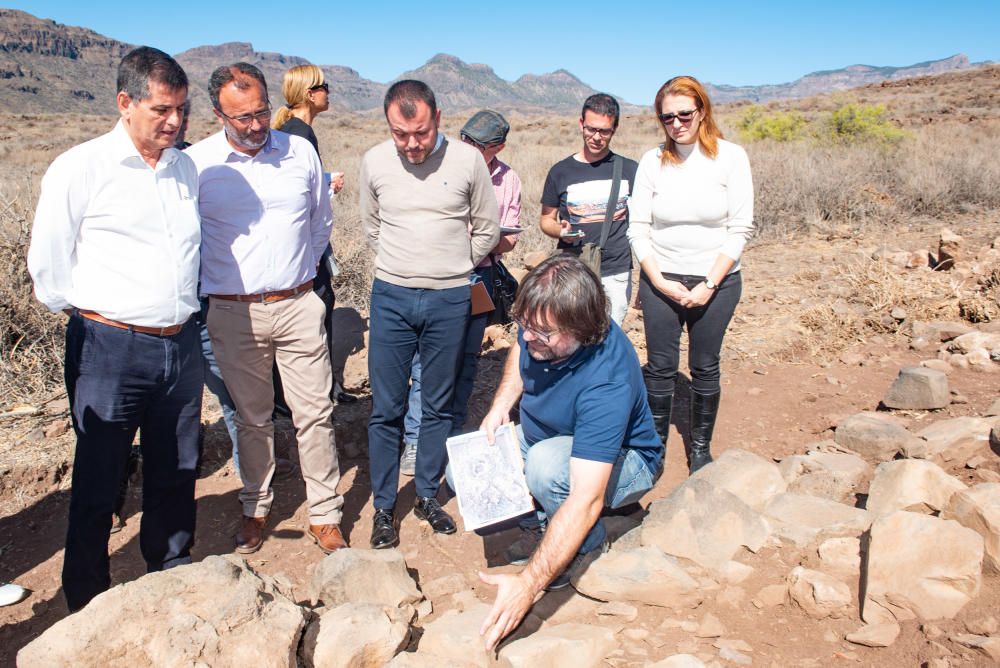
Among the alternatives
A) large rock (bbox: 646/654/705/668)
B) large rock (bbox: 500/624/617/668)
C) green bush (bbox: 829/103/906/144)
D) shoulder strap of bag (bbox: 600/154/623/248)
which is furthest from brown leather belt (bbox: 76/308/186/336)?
green bush (bbox: 829/103/906/144)

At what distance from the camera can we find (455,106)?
182375 millimetres

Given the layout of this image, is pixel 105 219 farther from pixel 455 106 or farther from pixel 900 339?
pixel 455 106

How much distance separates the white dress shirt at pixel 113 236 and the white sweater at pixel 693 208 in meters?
1.91

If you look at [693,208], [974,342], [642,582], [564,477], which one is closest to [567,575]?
[642,582]

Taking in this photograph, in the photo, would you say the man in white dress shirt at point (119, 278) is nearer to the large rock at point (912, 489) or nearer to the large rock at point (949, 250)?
the large rock at point (912, 489)

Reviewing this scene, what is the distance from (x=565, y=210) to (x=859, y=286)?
10.6 ft

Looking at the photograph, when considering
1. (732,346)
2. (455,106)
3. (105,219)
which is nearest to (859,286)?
(732,346)

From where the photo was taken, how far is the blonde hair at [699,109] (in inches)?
119

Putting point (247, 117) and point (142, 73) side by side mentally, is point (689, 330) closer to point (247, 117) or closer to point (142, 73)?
point (247, 117)

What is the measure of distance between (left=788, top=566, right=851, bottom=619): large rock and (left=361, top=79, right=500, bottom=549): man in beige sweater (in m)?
1.50

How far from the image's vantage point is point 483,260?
346cm

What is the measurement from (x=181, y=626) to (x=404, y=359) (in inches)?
53.3

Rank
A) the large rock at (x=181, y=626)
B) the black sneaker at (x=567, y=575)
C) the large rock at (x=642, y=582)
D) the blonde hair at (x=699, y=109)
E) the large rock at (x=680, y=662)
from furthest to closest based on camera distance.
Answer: the blonde hair at (x=699, y=109) → the black sneaker at (x=567, y=575) → the large rock at (x=642, y=582) → the large rock at (x=680, y=662) → the large rock at (x=181, y=626)

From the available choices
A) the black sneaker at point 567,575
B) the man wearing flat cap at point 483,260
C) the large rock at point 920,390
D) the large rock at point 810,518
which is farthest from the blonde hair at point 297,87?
the large rock at point 920,390
